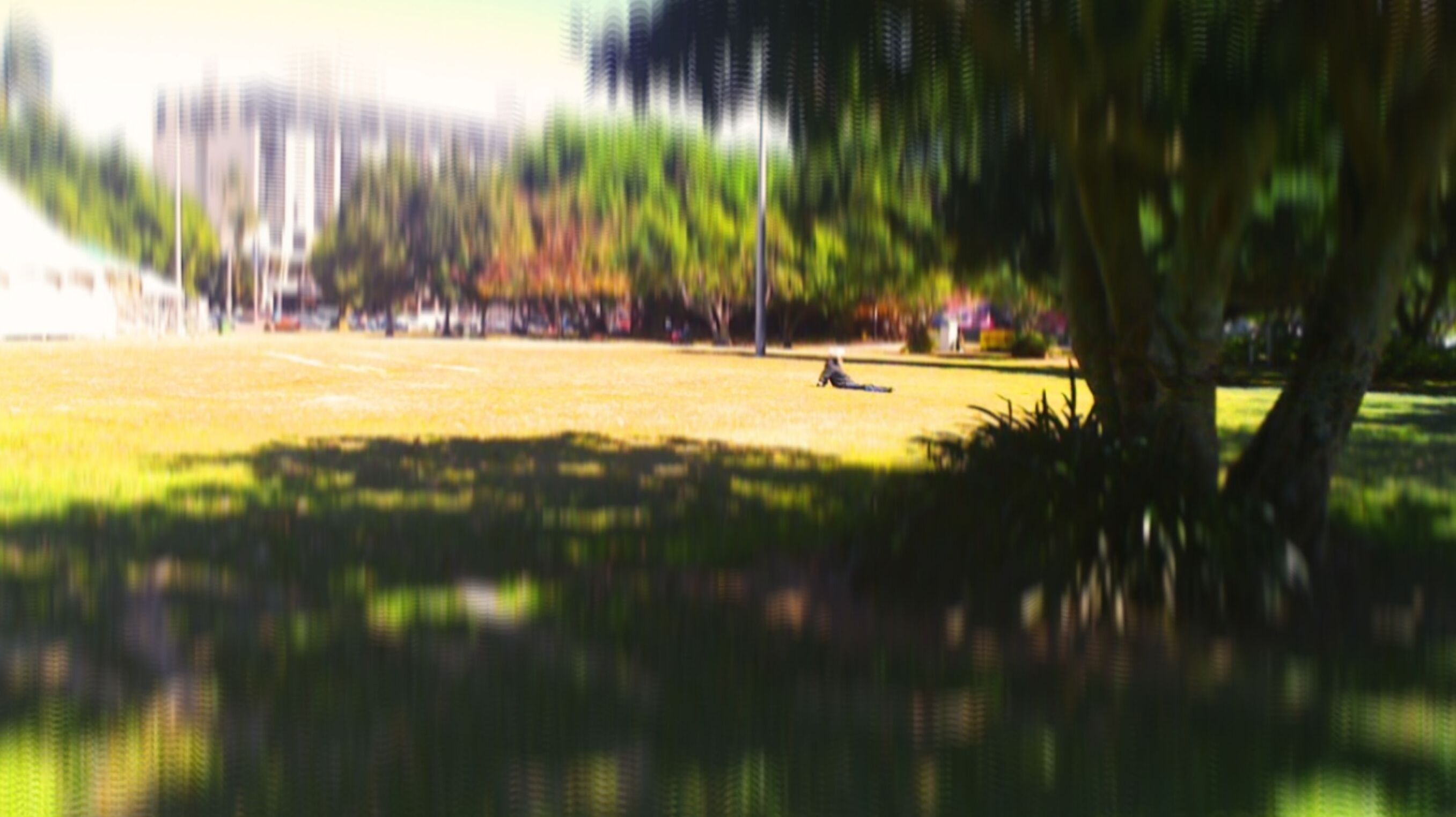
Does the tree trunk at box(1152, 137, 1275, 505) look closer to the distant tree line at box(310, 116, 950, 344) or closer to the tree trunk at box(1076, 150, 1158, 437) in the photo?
the tree trunk at box(1076, 150, 1158, 437)

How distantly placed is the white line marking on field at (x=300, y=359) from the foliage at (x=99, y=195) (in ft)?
19.5

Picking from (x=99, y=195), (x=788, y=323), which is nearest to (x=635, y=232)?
(x=99, y=195)

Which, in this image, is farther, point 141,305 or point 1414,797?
point 141,305

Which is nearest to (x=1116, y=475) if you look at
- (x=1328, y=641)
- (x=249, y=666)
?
(x=1328, y=641)

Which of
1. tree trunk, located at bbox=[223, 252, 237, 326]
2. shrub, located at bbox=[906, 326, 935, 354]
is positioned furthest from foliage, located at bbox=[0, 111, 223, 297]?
shrub, located at bbox=[906, 326, 935, 354]

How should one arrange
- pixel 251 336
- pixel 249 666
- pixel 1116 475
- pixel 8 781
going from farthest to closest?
1. pixel 251 336
2. pixel 1116 475
3. pixel 249 666
4. pixel 8 781

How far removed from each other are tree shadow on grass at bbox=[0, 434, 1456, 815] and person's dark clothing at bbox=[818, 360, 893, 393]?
60.2 feet

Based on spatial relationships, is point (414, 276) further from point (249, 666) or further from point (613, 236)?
point (249, 666)

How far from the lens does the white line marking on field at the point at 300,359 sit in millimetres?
33906

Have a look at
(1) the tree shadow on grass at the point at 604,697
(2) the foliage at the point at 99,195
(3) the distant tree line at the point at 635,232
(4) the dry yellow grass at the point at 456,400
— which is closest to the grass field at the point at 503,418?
(4) the dry yellow grass at the point at 456,400

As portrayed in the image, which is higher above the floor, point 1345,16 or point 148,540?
point 1345,16

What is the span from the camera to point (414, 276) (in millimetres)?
68250

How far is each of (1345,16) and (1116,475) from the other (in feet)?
8.40

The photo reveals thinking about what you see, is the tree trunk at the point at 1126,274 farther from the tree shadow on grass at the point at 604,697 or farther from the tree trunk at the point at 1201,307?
the tree shadow on grass at the point at 604,697
